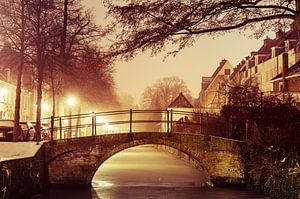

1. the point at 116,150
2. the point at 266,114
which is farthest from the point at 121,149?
the point at 266,114

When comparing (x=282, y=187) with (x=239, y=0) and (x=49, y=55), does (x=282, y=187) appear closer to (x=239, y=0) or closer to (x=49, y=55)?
(x=239, y=0)

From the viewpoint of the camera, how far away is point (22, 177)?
558 inches

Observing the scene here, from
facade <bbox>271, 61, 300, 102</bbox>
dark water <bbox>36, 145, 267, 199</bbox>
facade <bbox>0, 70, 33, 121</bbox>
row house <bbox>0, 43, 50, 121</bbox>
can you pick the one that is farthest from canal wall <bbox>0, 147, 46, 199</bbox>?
facade <bbox>0, 70, 33, 121</bbox>

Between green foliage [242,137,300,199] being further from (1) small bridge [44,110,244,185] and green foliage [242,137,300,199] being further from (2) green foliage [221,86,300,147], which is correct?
(1) small bridge [44,110,244,185]

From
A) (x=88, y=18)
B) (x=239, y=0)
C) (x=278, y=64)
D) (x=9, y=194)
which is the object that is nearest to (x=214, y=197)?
(x=9, y=194)

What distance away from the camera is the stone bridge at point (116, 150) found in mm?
18703

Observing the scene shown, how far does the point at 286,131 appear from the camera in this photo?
16.6 meters

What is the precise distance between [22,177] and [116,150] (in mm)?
5649

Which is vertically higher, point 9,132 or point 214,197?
point 9,132

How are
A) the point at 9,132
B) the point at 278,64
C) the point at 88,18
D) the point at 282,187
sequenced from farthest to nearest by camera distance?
the point at 278,64
the point at 88,18
the point at 9,132
the point at 282,187

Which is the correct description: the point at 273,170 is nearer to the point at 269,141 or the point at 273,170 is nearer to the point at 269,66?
the point at 269,141

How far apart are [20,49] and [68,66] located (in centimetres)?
231

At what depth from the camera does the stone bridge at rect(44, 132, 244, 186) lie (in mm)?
18703

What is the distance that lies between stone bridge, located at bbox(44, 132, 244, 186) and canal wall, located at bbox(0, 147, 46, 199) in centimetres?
77
